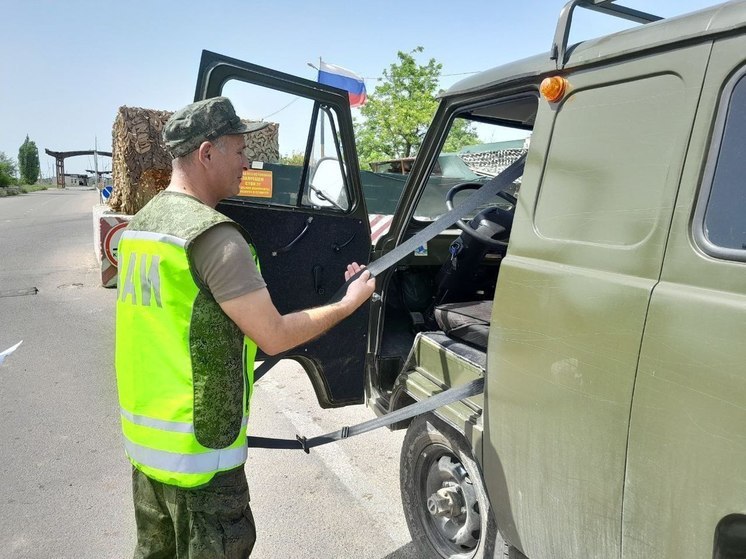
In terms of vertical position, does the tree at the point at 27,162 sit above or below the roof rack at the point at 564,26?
below

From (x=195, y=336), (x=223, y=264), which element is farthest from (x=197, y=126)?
(x=195, y=336)

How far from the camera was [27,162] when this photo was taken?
75.8 m

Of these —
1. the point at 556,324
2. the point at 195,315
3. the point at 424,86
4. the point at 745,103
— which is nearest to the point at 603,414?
the point at 556,324

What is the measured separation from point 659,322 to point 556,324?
32cm

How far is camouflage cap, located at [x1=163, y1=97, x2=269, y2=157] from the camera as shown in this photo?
5.61 ft

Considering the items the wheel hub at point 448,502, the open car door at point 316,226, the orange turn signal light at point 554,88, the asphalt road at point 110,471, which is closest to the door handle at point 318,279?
the open car door at point 316,226

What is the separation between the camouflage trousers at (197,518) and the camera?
5.65 feet

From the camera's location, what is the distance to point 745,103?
1.26 meters

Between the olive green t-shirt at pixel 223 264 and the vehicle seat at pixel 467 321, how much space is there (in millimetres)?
1065

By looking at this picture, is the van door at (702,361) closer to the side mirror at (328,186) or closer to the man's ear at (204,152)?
the man's ear at (204,152)

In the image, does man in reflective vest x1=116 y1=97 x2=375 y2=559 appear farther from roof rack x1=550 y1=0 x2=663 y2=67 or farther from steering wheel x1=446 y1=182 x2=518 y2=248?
steering wheel x1=446 y1=182 x2=518 y2=248

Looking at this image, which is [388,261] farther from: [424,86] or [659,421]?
[424,86]

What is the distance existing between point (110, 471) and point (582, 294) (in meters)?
3.20

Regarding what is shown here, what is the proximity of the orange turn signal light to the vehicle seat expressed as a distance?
93 centimetres
